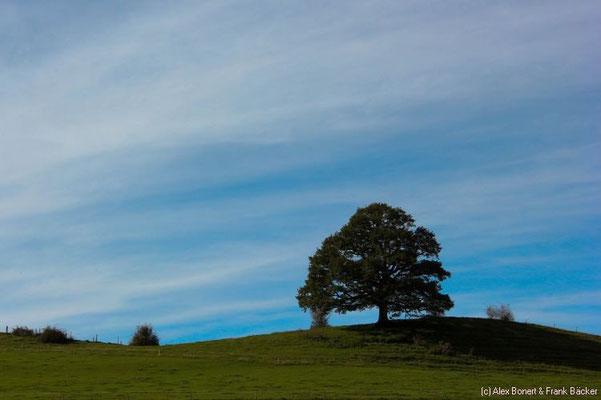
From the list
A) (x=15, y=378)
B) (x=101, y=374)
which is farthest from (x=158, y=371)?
(x=15, y=378)

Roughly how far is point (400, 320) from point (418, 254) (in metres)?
10.2

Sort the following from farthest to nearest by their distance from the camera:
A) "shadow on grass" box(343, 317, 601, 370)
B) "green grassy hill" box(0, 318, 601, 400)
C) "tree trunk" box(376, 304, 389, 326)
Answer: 1. "tree trunk" box(376, 304, 389, 326)
2. "shadow on grass" box(343, 317, 601, 370)
3. "green grassy hill" box(0, 318, 601, 400)

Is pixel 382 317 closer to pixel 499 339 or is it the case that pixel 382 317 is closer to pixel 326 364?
pixel 499 339

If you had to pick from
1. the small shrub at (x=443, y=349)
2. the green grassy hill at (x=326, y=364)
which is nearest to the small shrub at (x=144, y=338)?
the green grassy hill at (x=326, y=364)

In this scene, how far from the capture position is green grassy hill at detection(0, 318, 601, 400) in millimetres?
57375

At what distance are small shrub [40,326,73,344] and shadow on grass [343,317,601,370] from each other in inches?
1616

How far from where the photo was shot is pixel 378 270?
88.3 meters

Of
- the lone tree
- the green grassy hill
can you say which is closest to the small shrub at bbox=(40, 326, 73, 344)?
the green grassy hill

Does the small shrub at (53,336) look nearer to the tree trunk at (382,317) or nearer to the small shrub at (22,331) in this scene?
the small shrub at (22,331)

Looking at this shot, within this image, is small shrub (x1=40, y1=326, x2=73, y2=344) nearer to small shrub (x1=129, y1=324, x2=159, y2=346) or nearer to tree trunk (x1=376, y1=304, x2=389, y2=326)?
small shrub (x1=129, y1=324, x2=159, y2=346)

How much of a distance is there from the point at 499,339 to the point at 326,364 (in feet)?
91.7

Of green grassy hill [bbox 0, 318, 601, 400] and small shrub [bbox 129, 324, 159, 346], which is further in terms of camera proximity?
small shrub [bbox 129, 324, 159, 346]

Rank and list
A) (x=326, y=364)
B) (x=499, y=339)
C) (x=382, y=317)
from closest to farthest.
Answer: (x=326, y=364), (x=499, y=339), (x=382, y=317)

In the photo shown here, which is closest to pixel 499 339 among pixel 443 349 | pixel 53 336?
pixel 443 349
